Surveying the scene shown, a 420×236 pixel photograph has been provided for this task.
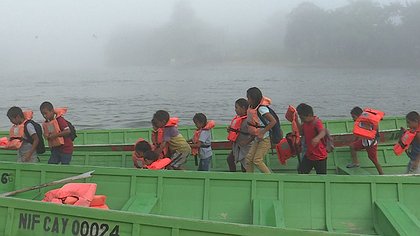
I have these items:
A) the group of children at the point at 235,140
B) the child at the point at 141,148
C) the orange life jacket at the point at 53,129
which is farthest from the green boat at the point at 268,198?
the orange life jacket at the point at 53,129

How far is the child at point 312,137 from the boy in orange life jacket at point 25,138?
4.62 m

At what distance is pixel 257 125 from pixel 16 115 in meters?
4.42

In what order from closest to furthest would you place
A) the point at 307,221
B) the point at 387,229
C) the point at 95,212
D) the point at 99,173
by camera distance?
the point at 95,212 < the point at 387,229 < the point at 307,221 < the point at 99,173

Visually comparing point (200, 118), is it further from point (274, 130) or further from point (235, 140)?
point (274, 130)

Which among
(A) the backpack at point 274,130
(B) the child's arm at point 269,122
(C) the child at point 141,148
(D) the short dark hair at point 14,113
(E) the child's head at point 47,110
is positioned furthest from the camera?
(D) the short dark hair at point 14,113

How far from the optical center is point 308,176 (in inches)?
216

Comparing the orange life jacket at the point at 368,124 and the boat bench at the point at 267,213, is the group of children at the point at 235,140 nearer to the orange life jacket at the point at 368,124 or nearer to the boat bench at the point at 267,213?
the orange life jacket at the point at 368,124

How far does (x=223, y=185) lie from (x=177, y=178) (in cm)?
65

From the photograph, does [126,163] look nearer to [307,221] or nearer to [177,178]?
[177,178]

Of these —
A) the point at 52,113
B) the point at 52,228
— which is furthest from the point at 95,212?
the point at 52,113

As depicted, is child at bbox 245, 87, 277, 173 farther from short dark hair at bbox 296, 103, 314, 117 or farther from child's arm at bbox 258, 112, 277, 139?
short dark hair at bbox 296, 103, 314, 117

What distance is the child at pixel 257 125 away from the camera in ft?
20.3

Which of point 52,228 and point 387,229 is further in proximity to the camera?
point 387,229

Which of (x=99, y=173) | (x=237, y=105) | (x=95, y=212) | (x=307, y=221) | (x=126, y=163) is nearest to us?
(x=95, y=212)
